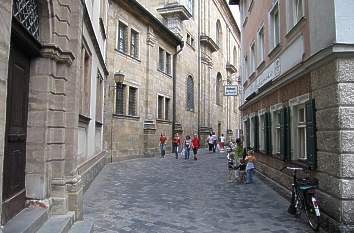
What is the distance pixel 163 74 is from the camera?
27562 mm

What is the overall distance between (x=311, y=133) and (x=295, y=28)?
2838mm

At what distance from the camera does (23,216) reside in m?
5.55

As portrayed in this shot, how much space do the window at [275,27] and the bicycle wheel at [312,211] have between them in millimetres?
5929

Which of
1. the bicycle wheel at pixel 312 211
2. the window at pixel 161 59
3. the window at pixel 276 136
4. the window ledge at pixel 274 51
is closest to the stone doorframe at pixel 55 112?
the bicycle wheel at pixel 312 211

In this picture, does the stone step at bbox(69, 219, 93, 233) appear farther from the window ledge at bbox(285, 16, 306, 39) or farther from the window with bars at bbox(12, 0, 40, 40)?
the window ledge at bbox(285, 16, 306, 39)

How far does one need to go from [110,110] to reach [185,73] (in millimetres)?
13668

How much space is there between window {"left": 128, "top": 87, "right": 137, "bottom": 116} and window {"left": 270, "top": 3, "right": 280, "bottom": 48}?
12.3m

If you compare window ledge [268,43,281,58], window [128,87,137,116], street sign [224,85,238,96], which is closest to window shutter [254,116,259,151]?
street sign [224,85,238,96]

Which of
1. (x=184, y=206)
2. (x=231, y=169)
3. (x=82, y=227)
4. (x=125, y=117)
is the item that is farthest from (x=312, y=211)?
(x=125, y=117)

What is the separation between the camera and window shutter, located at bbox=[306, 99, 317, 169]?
297 inches

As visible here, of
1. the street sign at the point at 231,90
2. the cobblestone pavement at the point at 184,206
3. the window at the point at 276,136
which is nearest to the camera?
the cobblestone pavement at the point at 184,206

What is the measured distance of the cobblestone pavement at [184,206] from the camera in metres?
7.01

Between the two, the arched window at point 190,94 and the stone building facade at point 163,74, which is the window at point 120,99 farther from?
the arched window at point 190,94

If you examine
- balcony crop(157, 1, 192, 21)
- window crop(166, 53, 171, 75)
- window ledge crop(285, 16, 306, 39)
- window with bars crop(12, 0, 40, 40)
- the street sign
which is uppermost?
balcony crop(157, 1, 192, 21)
